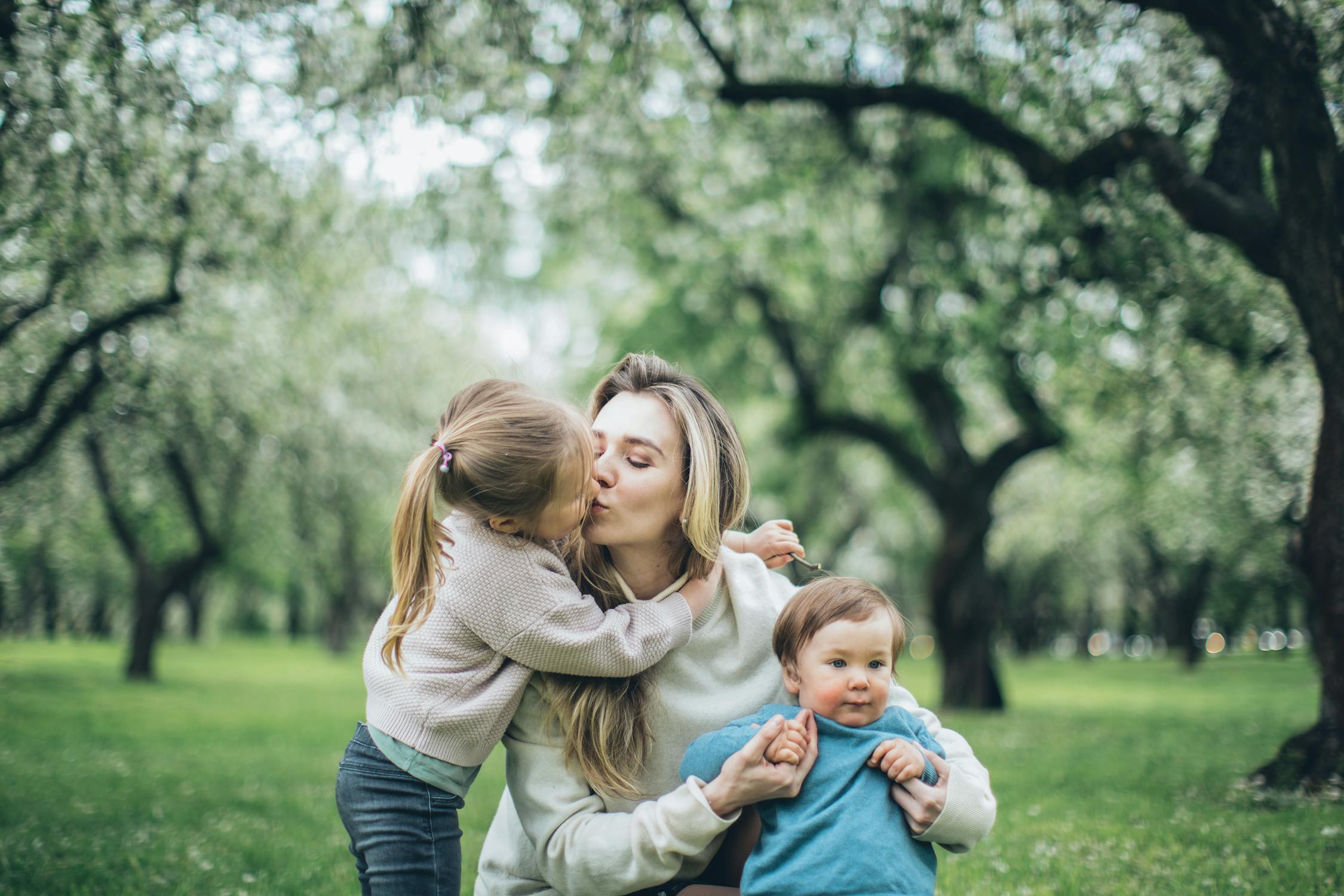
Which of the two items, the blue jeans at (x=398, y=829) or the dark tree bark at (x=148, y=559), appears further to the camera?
the dark tree bark at (x=148, y=559)

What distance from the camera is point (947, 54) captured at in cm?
892

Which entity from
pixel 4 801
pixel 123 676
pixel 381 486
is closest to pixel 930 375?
pixel 381 486

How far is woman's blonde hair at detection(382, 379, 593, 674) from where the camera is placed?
2.73 metres

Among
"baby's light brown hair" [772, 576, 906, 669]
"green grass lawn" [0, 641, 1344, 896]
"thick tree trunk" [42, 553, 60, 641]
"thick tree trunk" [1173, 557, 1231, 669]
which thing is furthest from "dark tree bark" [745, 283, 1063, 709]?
"thick tree trunk" [42, 553, 60, 641]

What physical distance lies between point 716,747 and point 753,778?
16 cm

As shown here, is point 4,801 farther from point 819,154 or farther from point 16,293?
point 819,154

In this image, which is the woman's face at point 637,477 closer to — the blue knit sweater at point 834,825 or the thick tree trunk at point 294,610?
the blue knit sweater at point 834,825

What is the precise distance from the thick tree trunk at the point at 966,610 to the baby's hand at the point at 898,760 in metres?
13.1

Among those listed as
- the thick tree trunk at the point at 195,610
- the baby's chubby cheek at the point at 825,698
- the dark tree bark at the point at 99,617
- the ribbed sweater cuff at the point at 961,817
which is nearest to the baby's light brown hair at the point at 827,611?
the baby's chubby cheek at the point at 825,698

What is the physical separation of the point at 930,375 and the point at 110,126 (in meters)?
11.2

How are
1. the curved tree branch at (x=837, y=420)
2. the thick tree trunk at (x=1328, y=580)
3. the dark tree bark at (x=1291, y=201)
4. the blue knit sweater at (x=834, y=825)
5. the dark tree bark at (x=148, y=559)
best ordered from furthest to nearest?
the dark tree bark at (x=148, y=559), the curved tree branch at (x=837, y=420), the thick tree trunk at (x=1328, y=580), the dark tree bark at (x=1291, y=201), the blue knit sweater at (x=834, y=825)

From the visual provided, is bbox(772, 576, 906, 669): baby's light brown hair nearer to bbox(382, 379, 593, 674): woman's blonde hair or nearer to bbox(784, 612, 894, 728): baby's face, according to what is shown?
bbox(784, 612, 894, 728): baby's face

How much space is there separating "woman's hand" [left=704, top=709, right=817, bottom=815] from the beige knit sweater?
392mm

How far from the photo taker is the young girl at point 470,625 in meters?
2.69
